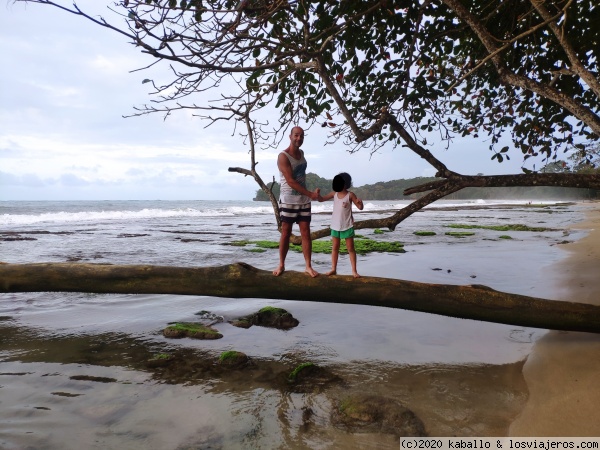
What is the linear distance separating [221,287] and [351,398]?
86.3 inches

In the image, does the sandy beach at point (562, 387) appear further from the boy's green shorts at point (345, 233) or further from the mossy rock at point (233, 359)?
→ the mossy rock at point (233, 359)

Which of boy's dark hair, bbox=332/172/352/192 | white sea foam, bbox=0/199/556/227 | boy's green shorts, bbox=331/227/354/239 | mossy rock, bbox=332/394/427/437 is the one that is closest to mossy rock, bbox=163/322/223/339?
boy's green shorts, bbox=331/227/354/239

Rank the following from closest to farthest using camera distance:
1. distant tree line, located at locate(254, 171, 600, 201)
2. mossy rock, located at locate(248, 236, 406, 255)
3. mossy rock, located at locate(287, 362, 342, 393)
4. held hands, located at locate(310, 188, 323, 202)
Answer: mossy rock, located at locate(287, 362, 342, 393) → held hands, located at locate(310, 188, 323, 202) → mossy rock, located at locate(248, 236, 406, 255) → distant tree line, located at locate(254, 171, 600, 201)

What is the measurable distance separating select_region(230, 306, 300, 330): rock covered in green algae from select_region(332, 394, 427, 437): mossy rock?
7.58ft

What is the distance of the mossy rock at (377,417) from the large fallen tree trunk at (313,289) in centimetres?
143

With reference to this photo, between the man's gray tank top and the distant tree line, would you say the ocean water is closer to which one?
the man's gray tank top

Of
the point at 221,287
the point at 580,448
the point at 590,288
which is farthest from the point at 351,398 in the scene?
the point at 590,288

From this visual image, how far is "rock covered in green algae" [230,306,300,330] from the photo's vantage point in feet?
19.1

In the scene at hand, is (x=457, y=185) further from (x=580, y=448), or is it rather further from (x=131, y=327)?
(x=131, y=327)

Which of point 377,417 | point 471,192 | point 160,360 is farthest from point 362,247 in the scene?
point 471,192

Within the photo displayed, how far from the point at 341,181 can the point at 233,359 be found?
2.36 metres

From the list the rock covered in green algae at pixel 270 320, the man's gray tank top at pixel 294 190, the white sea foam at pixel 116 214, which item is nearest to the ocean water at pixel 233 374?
the rock covered in green algae at pixel 270 320

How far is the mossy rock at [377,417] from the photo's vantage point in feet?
10.4

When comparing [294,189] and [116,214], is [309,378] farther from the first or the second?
[116,214]
